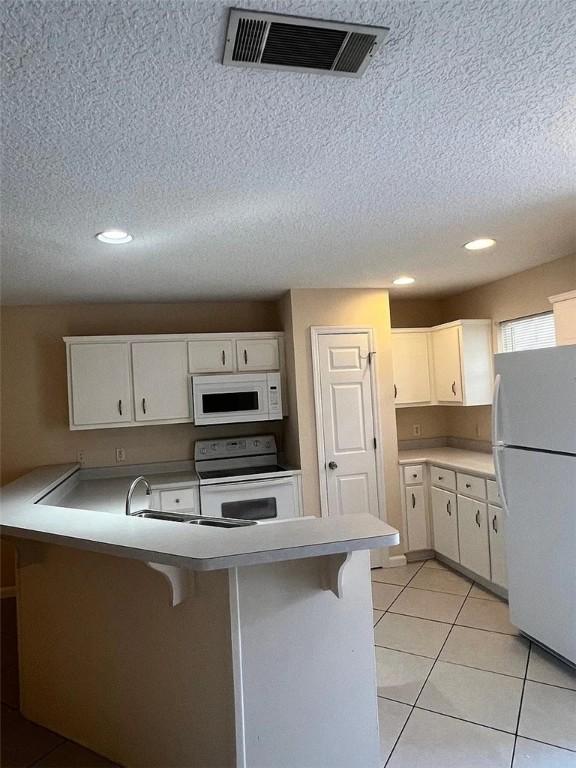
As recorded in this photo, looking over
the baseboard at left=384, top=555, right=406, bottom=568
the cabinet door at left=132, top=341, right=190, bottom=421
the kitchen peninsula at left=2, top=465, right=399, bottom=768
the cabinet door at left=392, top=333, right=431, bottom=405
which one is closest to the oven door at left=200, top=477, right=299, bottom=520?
the cabinet door at left=132, top=341, right=190, bottom=421

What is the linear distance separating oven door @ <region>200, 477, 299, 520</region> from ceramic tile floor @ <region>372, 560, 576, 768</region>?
1.00 m

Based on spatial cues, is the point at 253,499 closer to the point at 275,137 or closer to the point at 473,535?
the point at 473,535

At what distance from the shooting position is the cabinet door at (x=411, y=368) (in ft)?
14.7

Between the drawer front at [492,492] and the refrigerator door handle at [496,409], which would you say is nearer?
the refrigerator door handle at [496,409]

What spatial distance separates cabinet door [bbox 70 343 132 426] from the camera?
385 cm

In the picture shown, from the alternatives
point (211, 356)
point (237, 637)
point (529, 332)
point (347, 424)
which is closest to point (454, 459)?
point (347, 424)

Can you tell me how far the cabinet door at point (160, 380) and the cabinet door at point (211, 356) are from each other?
66mm

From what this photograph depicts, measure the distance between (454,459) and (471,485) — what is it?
18.2 inches

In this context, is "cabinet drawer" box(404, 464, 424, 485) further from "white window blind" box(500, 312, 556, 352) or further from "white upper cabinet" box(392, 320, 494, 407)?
"white window blind" box(500, 312, 556, 352)

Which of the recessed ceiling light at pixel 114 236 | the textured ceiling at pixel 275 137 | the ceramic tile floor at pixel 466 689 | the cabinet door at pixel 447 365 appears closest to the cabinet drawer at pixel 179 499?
the ceramic tile floor at pixel 466 689

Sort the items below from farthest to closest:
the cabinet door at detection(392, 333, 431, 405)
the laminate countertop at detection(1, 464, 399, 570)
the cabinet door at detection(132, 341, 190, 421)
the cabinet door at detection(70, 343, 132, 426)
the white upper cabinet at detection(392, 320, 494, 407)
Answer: the cabinet door at detection(392, 333, 431, 405)
the white upper cabinet at detection(392, 320, 494, 407)
the cabinet door at detection(132, 341, 190, 421)
the cabinet door at detection(70, 343, 132, 426)
the laminate countertop at detection(1, 464, 399, 570)

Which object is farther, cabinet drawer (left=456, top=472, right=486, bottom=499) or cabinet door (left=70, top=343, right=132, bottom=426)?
cabinet door (left=70, top=343, right=132, bottom=426)

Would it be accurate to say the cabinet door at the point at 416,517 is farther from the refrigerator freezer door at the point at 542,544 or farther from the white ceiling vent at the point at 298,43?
the white ceiling vent at the point at 298,43

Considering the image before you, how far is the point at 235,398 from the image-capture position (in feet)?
13.3
